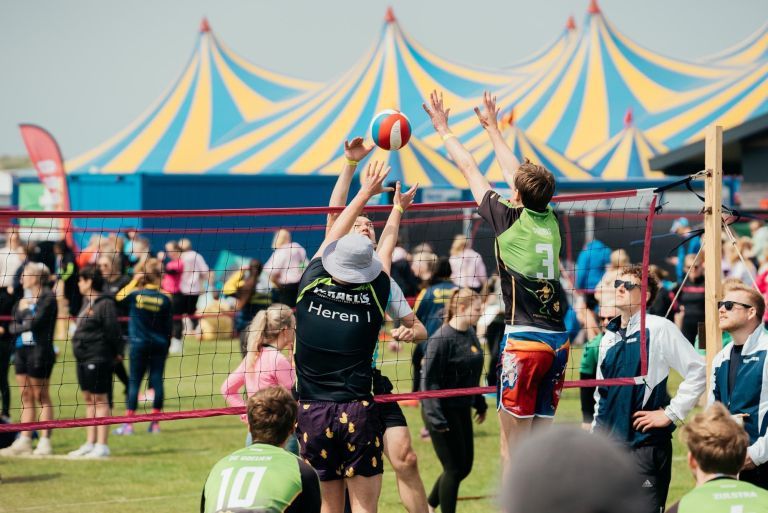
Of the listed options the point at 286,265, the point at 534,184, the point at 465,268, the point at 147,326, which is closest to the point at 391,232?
the point at 534,184

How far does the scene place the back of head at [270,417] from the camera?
4.60m

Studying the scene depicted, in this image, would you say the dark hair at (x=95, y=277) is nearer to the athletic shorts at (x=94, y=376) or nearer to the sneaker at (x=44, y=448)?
the athletic shorts at (x=94, y=376)

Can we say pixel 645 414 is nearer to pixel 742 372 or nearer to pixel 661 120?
pixel 742 372

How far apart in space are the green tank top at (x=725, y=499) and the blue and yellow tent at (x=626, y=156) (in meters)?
22.4

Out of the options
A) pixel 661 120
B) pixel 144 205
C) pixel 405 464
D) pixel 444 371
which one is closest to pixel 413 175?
pixel 144 205

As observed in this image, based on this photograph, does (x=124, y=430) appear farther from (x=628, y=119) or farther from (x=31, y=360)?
(x=628, y=119)

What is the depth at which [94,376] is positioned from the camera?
34.9ft

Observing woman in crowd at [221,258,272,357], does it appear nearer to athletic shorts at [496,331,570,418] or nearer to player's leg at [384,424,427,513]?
player's leg at [384,424,427,513]

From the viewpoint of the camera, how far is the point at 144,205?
20.6 metres

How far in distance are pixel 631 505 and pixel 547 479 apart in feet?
0.60

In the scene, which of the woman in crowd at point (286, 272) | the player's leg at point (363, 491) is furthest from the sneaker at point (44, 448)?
the player's leg at point (363, 491)

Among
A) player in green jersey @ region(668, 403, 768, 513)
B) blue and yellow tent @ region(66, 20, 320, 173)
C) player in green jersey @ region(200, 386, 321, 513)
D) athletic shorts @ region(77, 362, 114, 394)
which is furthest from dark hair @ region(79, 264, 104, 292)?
blue and yellow tent @ region(66, 20, 320, 173)

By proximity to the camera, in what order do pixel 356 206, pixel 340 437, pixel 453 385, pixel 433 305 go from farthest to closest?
pixel 433 305 → pixel 453 385 → pixel 356 206 → pixel 340 437

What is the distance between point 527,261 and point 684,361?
1332mm
